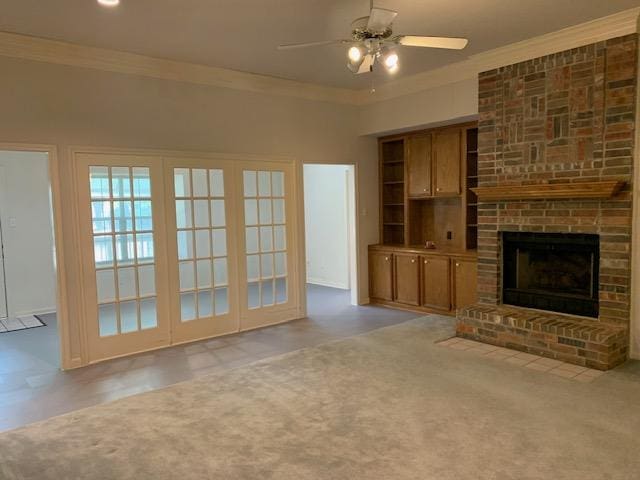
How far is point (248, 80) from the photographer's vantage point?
5305 mm

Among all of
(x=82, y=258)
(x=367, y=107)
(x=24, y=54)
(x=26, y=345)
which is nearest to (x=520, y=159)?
(x=367, y=107)

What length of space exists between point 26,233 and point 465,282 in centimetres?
581

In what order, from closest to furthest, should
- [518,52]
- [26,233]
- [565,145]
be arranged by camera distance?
[565,145] < [518,52] < [26,233]

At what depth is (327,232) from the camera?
8.64 metres

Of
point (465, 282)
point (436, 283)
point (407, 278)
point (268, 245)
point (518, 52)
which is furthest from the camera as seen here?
point (407, 278)

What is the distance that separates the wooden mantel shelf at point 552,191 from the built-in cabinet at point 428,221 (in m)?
0.93

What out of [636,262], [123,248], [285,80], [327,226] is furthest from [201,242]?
[636,262]

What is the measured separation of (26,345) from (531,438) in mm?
4946

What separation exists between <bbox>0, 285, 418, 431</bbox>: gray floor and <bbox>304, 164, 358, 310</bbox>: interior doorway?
1949 mm

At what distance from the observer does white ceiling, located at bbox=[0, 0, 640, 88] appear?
11.5 feet

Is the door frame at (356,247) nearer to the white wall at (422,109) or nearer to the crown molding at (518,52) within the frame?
the white wall at (422,109)

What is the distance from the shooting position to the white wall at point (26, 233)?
6453 millimetres

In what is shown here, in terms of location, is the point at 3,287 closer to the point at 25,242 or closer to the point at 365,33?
the point at 25,242

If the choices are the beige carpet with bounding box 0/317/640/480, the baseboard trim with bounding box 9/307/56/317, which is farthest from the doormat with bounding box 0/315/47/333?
the beige carpet with bounding box 0/317/640/480
